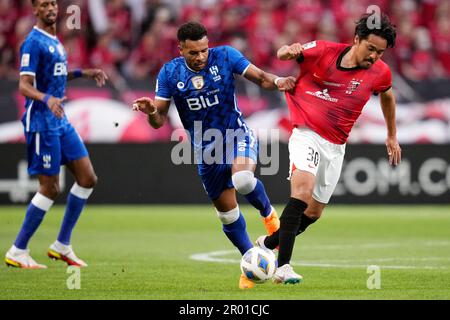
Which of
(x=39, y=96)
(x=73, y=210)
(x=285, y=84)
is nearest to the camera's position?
(x=285, y=84)

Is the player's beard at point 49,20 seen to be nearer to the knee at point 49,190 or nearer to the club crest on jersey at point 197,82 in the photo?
the knee at point 49,190

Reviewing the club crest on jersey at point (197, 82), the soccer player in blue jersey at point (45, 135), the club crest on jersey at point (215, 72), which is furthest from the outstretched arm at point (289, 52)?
the soccer player in blue jersey at point (45, 135)

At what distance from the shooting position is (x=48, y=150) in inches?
416

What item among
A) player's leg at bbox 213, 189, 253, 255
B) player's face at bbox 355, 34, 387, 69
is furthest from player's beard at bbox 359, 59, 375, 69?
player's leg at bbox 213, 189, 253, 255

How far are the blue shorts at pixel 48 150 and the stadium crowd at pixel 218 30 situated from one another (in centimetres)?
726

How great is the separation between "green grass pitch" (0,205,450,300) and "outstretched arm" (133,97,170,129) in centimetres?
140

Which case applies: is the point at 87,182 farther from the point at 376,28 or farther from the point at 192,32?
the point at 376,28

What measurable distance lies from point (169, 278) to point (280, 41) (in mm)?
10679

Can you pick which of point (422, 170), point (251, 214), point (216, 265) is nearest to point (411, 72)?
point (422, 170)

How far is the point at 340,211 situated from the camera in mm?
17781

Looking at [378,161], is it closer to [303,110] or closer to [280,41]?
[280,41]

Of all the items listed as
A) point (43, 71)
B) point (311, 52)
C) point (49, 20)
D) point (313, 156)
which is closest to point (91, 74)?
point (43, 71)

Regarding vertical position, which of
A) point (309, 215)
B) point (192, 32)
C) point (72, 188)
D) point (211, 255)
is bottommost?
point (211, 255)

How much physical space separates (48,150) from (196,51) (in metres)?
2.35
